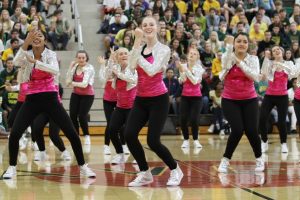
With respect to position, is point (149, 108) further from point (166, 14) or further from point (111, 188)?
point (166, 14)

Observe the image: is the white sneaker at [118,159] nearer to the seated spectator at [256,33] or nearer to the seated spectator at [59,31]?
the seated spectator at [59,31]

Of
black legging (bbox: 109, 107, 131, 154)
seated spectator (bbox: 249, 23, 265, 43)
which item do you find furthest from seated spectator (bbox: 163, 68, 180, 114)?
black legging (bbox: 109, 107, 131, 154)

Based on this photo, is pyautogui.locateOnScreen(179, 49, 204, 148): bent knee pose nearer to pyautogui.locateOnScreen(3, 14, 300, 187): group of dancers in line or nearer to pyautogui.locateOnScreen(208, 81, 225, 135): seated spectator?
pyautogui.locateOnScreen(3, 14, 300, 187): group of dancers in line

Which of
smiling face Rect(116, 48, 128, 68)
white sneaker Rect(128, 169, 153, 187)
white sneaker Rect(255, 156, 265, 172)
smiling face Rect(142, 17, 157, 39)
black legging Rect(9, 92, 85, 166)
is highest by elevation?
smiling face Rect(142, 17, 157, 39)

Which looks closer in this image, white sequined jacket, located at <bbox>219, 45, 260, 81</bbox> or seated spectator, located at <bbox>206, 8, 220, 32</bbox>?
white sequined jacket, located at <bbox>219, 45, 260, 81</bbox>

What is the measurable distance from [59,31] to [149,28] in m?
11.6

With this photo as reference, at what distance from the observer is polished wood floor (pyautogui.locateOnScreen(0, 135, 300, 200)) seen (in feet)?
29.4

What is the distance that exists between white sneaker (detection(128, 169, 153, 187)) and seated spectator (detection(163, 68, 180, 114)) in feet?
31.3

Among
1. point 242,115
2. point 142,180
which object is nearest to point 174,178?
point 142,180

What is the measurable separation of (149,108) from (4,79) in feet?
31.1

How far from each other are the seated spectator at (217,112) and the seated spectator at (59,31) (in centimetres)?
466

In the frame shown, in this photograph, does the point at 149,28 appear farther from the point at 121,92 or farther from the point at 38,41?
the point at 121,92

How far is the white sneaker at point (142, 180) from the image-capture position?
380 inches

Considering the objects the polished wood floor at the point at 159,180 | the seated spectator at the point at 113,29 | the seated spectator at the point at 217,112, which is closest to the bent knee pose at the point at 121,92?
the polished wood floor at the point at 159,180
